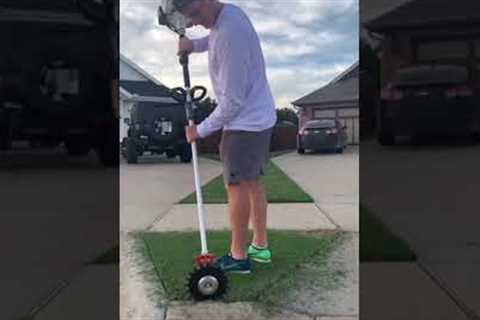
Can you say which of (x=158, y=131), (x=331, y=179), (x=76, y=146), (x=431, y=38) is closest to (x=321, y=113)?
(x=331, y=179)

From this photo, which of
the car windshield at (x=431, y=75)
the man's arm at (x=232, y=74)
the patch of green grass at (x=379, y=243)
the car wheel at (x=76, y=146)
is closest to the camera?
the man's arm at (x=232, y=74)

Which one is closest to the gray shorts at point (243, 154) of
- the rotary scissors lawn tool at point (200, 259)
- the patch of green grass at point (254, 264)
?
the rotary scissors lawn tool at point (200, 259)

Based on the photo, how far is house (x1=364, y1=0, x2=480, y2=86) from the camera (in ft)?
9.09

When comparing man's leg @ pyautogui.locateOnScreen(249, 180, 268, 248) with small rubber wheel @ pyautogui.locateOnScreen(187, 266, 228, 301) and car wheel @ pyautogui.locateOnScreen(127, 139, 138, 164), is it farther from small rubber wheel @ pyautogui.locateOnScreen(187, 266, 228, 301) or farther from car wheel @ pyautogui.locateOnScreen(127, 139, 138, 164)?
car wheel @ pyautogui.locateOnScreen(127, 139, 138, 164)

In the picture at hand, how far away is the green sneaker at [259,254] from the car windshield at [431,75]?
0.75 meters

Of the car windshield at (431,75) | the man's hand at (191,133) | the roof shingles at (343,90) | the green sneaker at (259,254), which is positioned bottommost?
the green sneaker at (259,254)

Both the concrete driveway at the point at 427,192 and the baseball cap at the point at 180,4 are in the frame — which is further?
the concrete driveway at the point at 427,192

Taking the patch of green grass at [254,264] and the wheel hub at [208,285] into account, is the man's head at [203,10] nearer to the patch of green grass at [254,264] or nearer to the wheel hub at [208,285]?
the patch of green grass at [254,264]

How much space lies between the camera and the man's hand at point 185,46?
2.69 m

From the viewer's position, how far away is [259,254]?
2.83 meters

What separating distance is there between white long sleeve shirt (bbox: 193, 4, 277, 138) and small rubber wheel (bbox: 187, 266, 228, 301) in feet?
1.64

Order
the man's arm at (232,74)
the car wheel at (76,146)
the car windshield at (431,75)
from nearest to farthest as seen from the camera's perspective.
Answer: the man's arm at (232,74) < the car windshield at (431,75) < the car wheel at (76,146)

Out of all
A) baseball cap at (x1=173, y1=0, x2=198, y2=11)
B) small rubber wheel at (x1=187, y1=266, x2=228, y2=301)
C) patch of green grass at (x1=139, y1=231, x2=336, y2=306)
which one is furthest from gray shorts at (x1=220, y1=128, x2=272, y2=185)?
baseball cap at (x1=173, y1=0, x2=198, y2=11)

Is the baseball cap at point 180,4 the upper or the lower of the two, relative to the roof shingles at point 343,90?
upper
